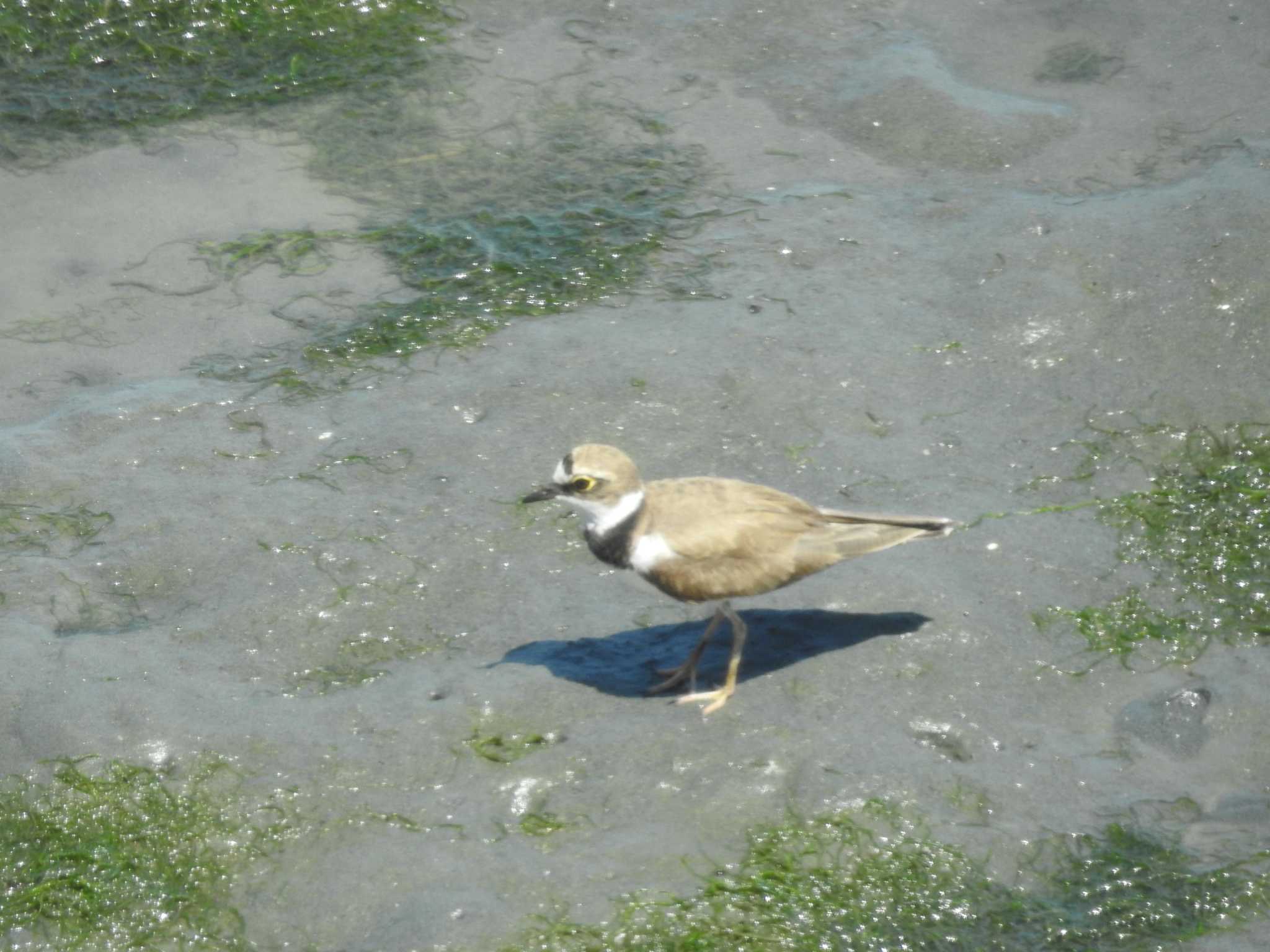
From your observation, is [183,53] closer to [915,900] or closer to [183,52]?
[183,52]

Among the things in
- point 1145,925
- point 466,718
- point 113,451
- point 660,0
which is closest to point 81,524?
point 113,451

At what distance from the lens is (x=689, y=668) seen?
539 centimetres

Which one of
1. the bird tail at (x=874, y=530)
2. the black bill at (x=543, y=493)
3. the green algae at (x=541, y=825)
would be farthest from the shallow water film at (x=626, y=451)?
the black bill at (x=543, y=493)

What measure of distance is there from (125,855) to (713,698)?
2176 millimetres

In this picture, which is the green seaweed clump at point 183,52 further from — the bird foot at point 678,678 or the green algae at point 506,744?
the green algae at point 506,744

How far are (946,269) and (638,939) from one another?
14.7 ft

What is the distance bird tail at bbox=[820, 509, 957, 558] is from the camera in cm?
524

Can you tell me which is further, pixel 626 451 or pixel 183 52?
pixel 183 52

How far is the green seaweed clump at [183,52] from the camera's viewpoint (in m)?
9.09

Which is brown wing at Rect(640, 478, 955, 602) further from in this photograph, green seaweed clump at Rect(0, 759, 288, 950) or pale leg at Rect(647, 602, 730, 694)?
green seaweed clump at Rect(0, 759, 288, 950)

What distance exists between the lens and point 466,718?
4.96m

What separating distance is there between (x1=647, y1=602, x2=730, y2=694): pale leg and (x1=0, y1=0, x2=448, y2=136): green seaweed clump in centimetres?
573

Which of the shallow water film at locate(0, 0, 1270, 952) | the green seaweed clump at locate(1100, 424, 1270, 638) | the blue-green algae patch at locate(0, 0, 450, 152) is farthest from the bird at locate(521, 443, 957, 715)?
the blue-green algae patch at locate(0, 0, 450, 152)

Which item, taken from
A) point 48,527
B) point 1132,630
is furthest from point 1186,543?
point 48,527
